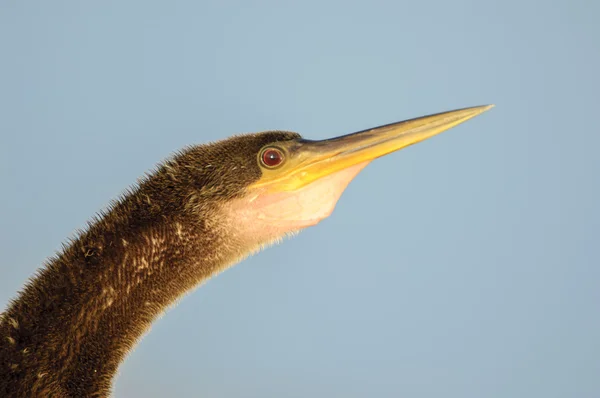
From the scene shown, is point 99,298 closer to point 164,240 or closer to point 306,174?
point 164,240

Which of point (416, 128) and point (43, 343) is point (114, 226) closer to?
point (43, 343)

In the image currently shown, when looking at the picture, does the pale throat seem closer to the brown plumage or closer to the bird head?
the bird head

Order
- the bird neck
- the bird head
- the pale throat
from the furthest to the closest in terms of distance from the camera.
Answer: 1. the pale throat
2. the bird head
3. the bird neck

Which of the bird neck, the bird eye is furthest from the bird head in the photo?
the bird neck

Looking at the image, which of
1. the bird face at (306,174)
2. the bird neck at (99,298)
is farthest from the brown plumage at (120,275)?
the bird face at (306,174)

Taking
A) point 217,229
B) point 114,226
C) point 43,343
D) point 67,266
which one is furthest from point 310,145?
point 43,343

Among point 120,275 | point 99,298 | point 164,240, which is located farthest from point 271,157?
point 99,298

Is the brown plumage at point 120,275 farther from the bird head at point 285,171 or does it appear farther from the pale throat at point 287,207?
the pale throat at point 287,207
